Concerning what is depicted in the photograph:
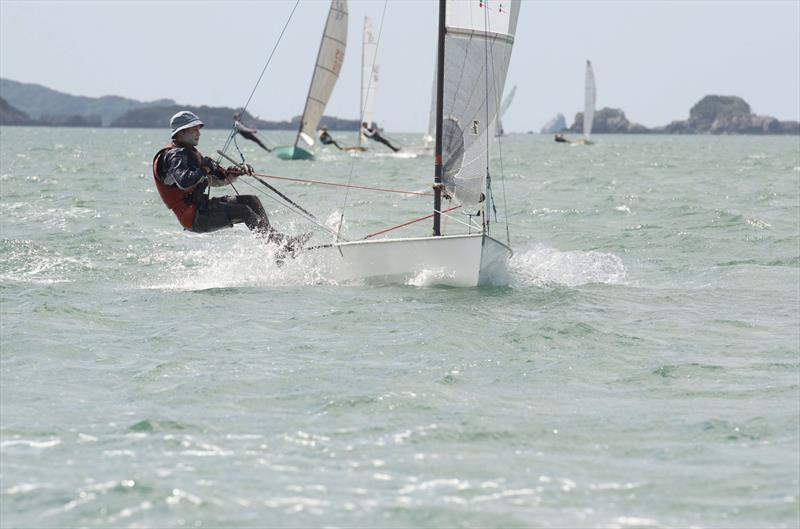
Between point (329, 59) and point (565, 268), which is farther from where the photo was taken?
point (329, 59)

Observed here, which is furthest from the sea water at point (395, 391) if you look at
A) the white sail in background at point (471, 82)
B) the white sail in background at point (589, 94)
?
the white sail in background at point (589, 94)

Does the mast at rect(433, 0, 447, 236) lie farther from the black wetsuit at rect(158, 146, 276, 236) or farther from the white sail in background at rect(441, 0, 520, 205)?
the black wetsuit at rect(158, 146, 276, 236)

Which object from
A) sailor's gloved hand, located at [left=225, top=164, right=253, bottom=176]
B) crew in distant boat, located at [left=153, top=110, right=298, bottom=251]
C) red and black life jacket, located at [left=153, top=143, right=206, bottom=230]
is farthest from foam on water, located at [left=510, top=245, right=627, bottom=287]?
red and black life jacket, located at [left=153, top=143, right=206, bottom=230]

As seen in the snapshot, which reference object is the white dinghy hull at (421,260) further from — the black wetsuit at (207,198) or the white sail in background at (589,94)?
the white sail in background at (589,94)

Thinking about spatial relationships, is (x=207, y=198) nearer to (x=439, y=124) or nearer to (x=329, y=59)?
(x=439, y=124)

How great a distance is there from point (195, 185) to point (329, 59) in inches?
1077

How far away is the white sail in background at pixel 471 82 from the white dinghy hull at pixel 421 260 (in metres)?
1.01

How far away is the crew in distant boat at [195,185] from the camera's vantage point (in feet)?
34.3

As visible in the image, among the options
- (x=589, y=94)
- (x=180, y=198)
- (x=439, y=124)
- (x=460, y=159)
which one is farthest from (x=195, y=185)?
(x=589, y=94)

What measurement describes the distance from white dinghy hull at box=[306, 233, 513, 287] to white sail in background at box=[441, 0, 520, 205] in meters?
1.01

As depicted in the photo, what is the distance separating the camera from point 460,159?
11711 mm

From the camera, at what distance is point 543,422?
6.14 m

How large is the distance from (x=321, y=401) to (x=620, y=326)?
360 cm

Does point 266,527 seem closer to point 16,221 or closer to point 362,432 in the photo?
point 362,432
